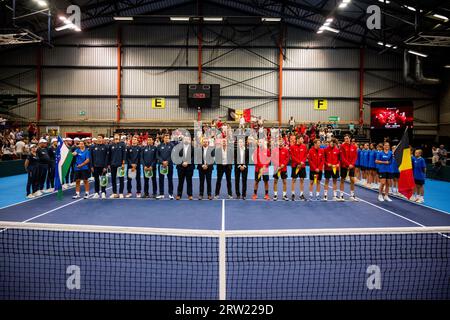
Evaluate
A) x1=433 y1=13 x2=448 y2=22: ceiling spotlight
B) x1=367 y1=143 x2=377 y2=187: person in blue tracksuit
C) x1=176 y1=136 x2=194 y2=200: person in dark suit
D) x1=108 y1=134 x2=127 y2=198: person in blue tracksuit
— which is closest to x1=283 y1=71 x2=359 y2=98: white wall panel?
x1=433 y1=13 x2=448 y2=22: ceiling spotlight

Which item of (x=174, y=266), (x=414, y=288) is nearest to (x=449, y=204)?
(x=414, y=288)

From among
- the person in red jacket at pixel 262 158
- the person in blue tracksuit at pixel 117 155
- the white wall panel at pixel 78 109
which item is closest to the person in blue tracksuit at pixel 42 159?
the person in blue tracksuit at pixel 117 155

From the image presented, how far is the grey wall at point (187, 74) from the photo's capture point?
29562mm

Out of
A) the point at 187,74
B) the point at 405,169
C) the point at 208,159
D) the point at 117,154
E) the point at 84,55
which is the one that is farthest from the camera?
the point at 187,74

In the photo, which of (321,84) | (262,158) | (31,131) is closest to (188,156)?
(262,158)

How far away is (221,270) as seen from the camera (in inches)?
159

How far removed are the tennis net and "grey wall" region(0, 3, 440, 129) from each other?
2512 centimetres

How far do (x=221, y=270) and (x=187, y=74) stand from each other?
28052 millimetres

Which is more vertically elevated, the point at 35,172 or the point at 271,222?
the point at 35,172

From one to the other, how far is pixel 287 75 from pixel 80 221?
25.8 metres

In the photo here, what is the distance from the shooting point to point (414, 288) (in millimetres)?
4832

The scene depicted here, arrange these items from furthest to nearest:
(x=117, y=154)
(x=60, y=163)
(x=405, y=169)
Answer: (x=117, y=154), (x=60, y=163), (x=405, y=169)

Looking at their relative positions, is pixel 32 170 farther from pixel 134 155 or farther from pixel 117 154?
pixel 134 155
